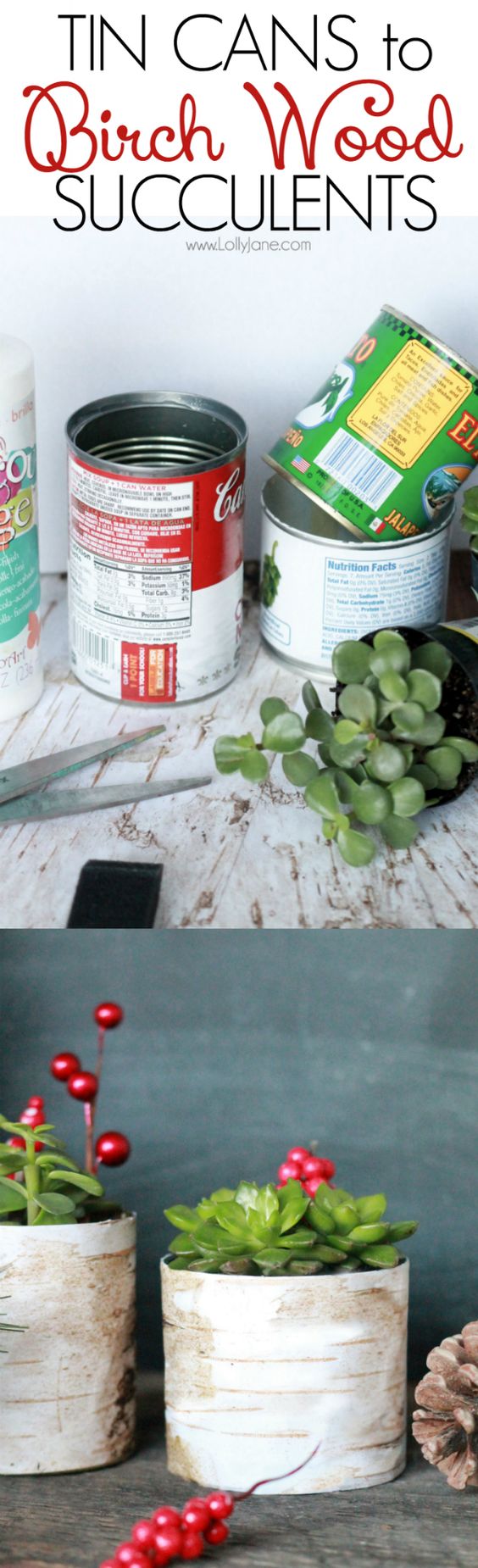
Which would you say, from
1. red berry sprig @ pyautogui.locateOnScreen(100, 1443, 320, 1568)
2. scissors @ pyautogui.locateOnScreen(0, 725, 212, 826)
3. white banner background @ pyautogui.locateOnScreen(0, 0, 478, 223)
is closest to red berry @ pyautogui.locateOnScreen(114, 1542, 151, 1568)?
red berry sprig @ pyautogui.locateOnScreen(100, 1443, 320, 1568)

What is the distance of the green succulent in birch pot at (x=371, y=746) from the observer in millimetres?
634

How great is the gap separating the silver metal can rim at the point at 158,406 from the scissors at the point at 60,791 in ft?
0.50

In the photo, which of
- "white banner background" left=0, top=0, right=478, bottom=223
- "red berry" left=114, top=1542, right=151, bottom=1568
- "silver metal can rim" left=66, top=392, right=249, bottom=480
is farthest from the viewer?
"white banner background" left=0, top=0, right=478, bottom=223

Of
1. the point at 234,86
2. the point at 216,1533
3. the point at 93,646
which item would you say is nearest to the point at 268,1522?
the point at 216,1533

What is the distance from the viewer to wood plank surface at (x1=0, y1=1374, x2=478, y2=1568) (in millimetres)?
552

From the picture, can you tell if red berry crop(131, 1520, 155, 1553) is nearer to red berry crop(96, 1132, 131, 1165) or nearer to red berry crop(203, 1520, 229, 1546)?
red berry crop(203, 1520, 229, 1546)

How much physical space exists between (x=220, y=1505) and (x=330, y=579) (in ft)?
1.56

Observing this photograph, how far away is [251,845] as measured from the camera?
71cm

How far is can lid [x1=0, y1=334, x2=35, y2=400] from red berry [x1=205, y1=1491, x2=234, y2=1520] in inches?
20.7

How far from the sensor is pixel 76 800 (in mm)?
721

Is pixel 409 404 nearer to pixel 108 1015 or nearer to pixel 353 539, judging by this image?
pixel 353 539

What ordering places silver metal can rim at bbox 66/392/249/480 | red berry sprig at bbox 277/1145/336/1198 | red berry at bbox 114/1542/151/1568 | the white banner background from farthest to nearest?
the white banner background → silver metal can rim at bbox 66/392/249/480 → red berry sprig at bbox 277/1145/336/1198 → red berry at bbox 114/1542/151/1568

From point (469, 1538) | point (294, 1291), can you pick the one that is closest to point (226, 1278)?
point (294, 1291)

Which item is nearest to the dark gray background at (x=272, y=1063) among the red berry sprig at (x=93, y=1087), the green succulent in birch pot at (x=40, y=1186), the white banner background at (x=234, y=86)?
the red berry sprig at (x=93, y=1087)
